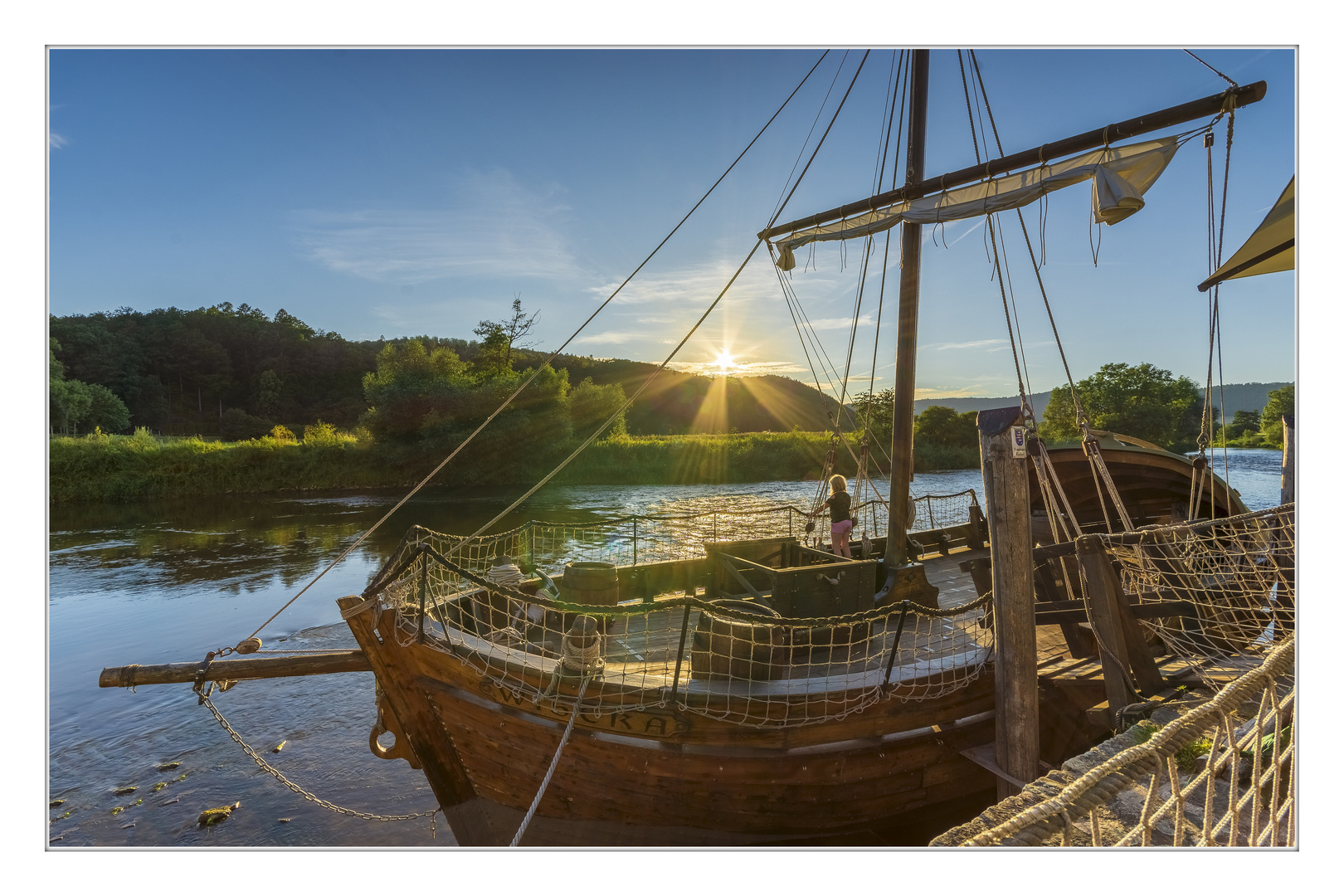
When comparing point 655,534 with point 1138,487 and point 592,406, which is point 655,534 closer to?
point 1138,487

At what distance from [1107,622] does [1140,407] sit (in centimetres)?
1967

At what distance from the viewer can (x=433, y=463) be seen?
31125 mm

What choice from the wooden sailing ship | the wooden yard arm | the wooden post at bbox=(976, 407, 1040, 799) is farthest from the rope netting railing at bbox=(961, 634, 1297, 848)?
the wooden yard arm

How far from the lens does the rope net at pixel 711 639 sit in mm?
4023

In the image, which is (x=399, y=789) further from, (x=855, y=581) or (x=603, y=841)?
(x=855, y=581)

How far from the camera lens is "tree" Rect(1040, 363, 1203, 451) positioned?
48.4 feet

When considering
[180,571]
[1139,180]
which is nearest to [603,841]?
[1139,180]

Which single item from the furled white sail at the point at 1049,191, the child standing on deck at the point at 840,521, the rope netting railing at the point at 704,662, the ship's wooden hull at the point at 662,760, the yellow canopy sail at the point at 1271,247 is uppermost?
the furled white sail at the point at 1049,191

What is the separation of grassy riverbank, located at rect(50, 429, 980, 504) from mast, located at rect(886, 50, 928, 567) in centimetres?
2137

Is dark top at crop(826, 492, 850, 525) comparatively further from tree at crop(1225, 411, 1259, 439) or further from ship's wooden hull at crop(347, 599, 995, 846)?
tree at crop(1225, 411, 1259, 439)

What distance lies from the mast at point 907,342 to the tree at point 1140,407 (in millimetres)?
8485

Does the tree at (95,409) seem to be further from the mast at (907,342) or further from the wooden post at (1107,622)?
the wooden post at (1107,622)

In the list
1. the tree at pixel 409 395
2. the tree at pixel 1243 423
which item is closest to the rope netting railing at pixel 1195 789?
the tree at pixel 1243 423
